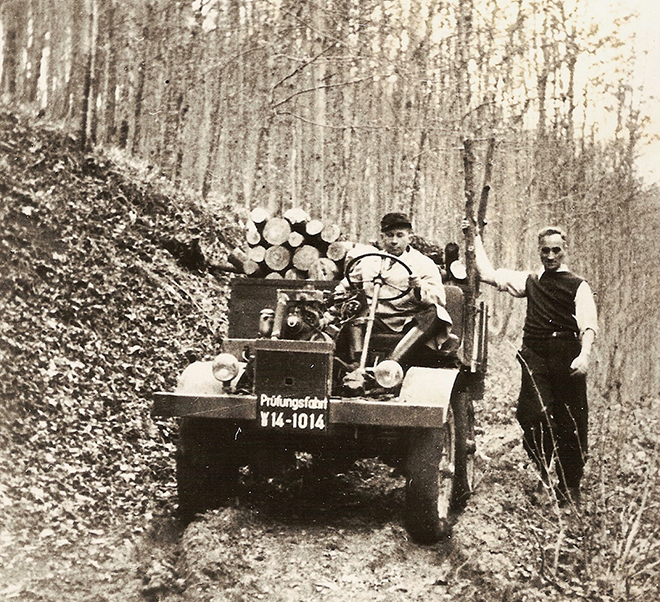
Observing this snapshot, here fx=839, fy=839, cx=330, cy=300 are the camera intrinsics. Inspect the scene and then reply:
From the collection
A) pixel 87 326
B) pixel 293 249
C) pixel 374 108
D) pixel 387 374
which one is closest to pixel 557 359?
pixel 387 374

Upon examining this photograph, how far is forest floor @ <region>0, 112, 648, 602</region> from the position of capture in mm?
5008

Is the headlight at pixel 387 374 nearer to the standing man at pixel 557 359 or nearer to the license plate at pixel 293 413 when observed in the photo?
the license plate at pixel 293 413

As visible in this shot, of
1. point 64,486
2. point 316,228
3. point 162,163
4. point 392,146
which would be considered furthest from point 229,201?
point 64,486

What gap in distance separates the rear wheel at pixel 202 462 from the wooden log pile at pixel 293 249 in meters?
1.99

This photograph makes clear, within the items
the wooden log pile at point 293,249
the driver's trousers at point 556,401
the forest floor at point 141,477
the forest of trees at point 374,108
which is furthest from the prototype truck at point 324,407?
the forest of trees at point 374,108

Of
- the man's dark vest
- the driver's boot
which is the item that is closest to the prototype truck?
the driver's boot

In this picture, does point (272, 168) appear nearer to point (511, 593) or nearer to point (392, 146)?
point (392, 146)

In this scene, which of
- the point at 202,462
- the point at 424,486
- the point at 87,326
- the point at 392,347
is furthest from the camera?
the point at 87,326

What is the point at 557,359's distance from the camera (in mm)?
6703

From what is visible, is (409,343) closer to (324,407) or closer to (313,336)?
(313,336)

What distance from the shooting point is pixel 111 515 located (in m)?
6.12

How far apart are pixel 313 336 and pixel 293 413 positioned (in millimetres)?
750

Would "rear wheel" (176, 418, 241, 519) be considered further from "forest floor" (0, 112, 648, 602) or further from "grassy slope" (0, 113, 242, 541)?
"grassy slope" (0, 113, 242, 541)

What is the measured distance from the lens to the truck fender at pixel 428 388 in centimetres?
567
